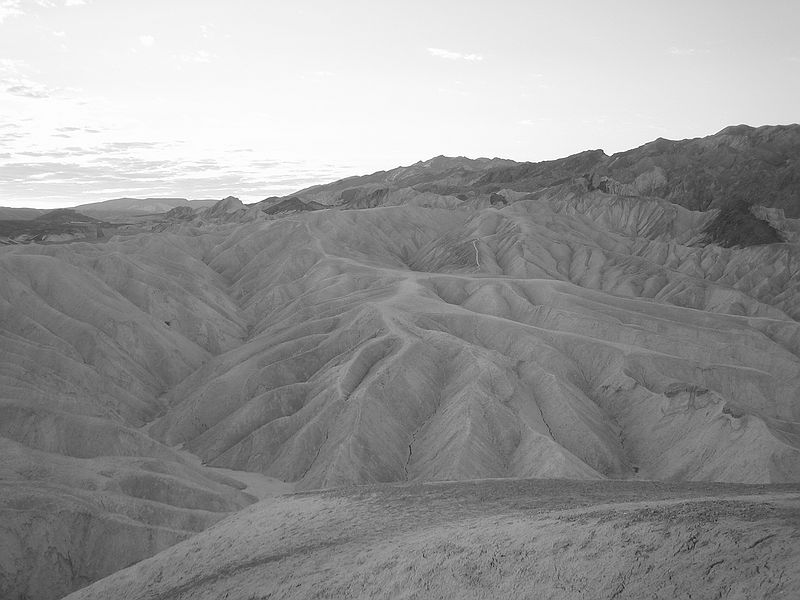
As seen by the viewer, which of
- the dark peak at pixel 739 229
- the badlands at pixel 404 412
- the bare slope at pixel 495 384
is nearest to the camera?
the badlands at pixel 404 412

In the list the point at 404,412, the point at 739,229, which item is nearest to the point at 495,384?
the point at 404,412

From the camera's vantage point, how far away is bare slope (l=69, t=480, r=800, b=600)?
11.1m

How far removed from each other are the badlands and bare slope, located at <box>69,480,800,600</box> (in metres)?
0.07

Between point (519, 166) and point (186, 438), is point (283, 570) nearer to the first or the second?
point (186, 438)

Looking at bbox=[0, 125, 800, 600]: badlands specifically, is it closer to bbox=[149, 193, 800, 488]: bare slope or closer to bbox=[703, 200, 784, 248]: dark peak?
bbox=[149, 193, 800, 488]: bare slope

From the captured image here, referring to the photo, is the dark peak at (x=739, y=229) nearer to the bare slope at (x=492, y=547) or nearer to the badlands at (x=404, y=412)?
the badlands at (x=404, y=412)

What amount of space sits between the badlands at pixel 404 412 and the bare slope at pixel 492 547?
72 millimetres

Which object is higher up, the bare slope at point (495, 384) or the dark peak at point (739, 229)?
the dark peak at point (739, 229)

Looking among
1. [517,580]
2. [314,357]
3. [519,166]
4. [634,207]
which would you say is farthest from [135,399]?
[519,166]

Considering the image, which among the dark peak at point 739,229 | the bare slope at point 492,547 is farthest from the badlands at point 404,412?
the dark peak at point 739,229

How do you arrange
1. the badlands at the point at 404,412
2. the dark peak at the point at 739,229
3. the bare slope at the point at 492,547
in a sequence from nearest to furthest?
the bare slope at the point at 492,547 < the badlands at the point at 404,412 < the dark peak at the point at 739,229

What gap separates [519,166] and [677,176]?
139 ft

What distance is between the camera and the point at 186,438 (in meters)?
53.9

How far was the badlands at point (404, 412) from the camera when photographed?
14195 millimetres
